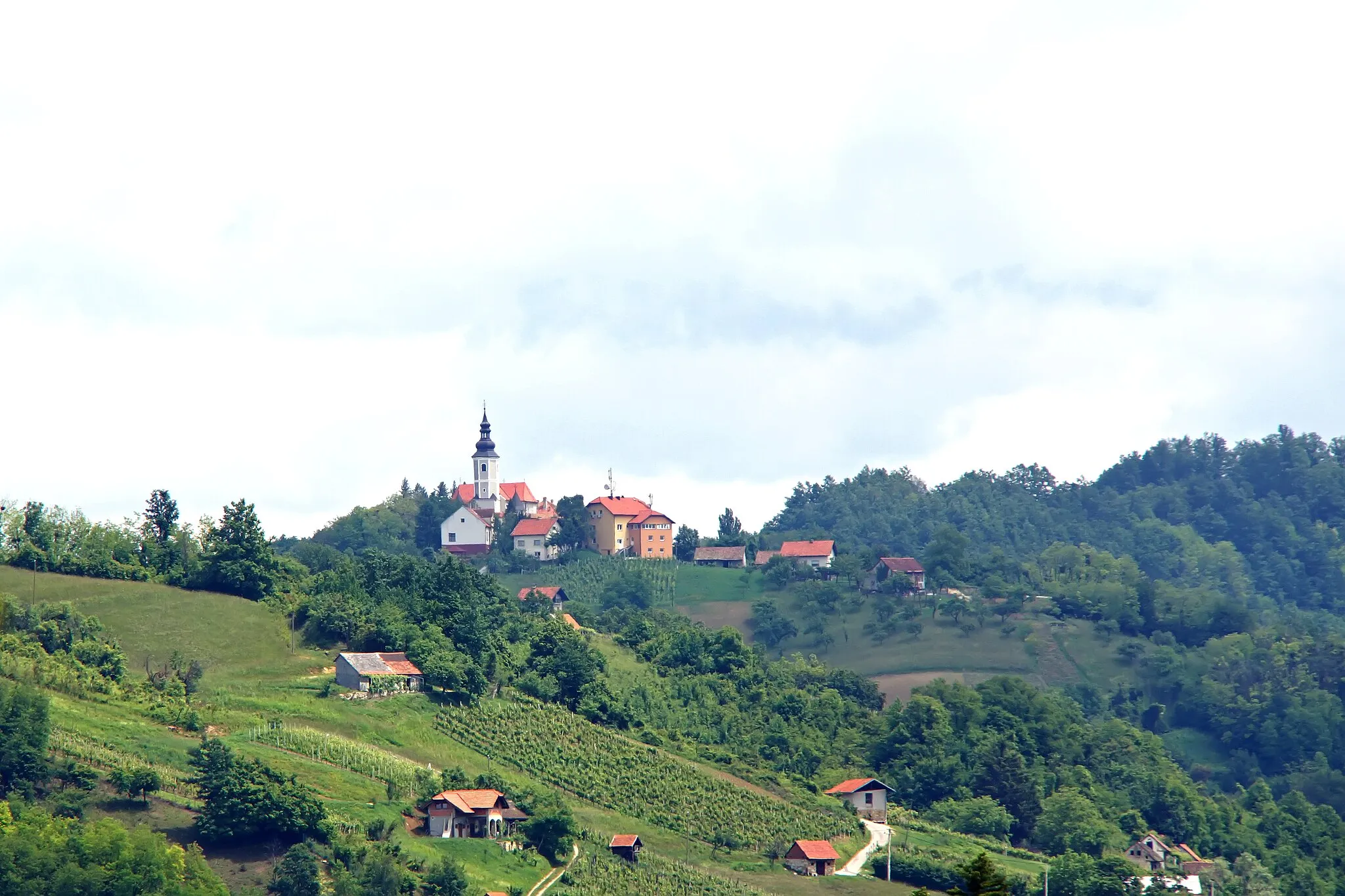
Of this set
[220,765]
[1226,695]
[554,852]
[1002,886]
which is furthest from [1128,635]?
[1002,886]

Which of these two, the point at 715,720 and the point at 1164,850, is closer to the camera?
the point at 1164,850

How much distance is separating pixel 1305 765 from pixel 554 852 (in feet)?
239

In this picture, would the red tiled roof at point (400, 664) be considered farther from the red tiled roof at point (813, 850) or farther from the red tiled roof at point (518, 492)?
the red tiled roof at point (518, 492)

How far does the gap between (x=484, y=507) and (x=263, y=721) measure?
82.3 meters

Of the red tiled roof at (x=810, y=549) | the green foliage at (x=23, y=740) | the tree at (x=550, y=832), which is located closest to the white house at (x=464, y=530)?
the red tiled roof at (x=810, y=549)

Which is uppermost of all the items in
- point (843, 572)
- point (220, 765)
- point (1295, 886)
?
point (843, 572)

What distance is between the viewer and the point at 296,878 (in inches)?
2566

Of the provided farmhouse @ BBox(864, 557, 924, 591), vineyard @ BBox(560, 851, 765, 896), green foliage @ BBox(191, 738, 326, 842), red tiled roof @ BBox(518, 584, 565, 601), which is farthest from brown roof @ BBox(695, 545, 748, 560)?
green foliage @ BBox(191, 738, 326, 842)

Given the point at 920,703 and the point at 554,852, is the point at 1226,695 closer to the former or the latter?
the point at 920,703

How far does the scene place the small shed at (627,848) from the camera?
3024 inches

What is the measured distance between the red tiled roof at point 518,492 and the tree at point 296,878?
326 ft

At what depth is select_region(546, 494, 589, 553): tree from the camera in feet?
502

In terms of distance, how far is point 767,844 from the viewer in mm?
83312

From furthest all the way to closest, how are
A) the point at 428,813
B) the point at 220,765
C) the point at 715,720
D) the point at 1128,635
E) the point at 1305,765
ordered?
the point at 1128,635 → the point at 1305,765 → the point at 715,720 → the point at 428,813 → the point at 220,765
